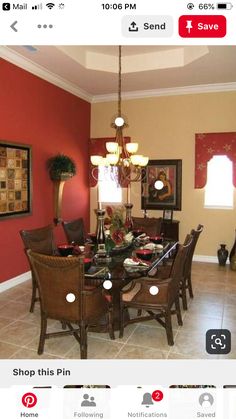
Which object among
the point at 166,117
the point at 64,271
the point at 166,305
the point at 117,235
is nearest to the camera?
the point at 64,271

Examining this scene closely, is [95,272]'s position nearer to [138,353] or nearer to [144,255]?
[144,255]

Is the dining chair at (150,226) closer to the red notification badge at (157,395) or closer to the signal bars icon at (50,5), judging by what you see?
the red notification badge at (157,395)

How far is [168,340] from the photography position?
2383 mm

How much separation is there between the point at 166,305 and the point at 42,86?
338 centimetres

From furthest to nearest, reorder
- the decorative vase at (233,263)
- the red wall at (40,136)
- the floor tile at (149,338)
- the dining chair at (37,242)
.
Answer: the decorative vase at (233,263)
the red wall at (40,136)
the dining chair at (37,242)
the floor tile at (149,338)

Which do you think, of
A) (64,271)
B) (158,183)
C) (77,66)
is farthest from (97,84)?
(64,271)

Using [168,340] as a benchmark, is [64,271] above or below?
above

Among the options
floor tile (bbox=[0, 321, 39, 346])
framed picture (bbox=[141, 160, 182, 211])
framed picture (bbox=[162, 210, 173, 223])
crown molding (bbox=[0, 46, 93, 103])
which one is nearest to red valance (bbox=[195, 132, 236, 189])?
framed picture (bbox=[141, 160, 182, 211])

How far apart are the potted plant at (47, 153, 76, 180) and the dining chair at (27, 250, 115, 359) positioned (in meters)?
2.29

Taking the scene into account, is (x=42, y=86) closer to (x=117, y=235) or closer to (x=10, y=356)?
(x=117, y=235)

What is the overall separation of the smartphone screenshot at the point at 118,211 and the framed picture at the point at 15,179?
0.02 metres


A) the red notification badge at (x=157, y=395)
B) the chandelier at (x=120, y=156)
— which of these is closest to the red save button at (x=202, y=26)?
the red notification badge at (x=157, y=395)

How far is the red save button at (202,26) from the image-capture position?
66cm

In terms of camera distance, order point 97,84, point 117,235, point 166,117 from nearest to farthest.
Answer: point 117,235, point 97,84, point 166,117
